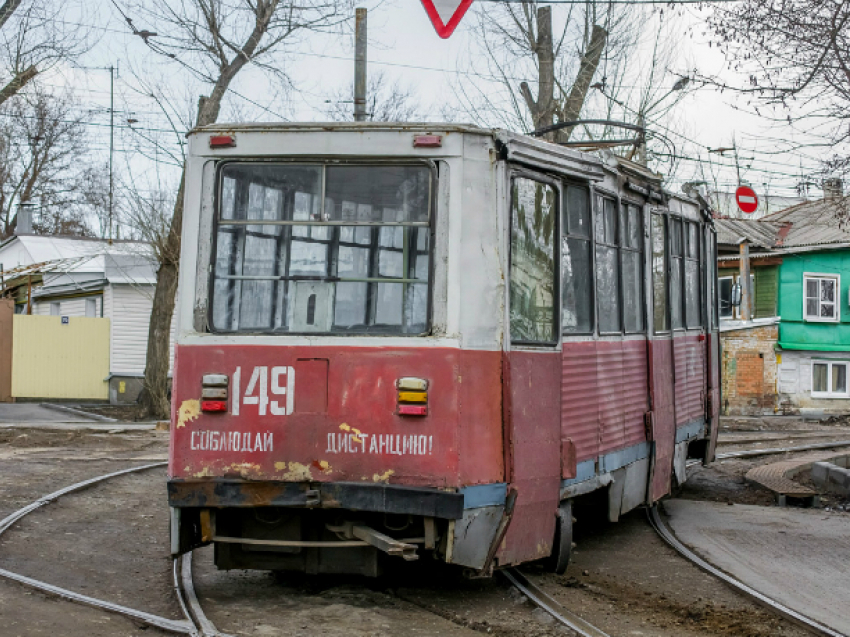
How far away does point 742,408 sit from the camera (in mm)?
32938

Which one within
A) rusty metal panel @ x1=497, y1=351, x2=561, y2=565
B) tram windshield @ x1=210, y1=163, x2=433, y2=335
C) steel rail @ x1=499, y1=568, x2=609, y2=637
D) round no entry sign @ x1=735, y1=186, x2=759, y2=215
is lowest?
steel rail @ x1=499, y1=568, x2=609, y2=637

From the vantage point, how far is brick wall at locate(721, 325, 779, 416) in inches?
1298

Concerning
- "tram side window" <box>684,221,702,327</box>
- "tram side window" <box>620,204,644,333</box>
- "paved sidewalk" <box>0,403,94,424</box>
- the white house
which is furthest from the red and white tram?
the white house

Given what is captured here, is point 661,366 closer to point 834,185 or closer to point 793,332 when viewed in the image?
point 834,185

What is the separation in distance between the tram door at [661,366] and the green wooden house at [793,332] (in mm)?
23405

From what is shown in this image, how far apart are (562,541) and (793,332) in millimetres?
27747

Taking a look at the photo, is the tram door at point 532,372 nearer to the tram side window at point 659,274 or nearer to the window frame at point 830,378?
the tram side window at point 659,274

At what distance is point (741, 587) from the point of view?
7.50 m

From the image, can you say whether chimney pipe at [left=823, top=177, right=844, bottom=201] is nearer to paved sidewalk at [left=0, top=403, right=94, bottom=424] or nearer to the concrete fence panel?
paved sidewalk at [left=0, top=403, right=94, bottom=424]

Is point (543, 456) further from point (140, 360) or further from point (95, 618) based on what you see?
point (140, 360)

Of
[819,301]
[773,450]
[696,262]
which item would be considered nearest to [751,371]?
[819,301]

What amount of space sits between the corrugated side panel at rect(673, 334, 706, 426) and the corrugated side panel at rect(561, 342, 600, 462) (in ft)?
8.82

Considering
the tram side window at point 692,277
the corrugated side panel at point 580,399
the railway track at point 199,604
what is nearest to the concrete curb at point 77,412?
the tram side window at point 692,277

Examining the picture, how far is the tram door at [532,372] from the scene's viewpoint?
655 centimetres
